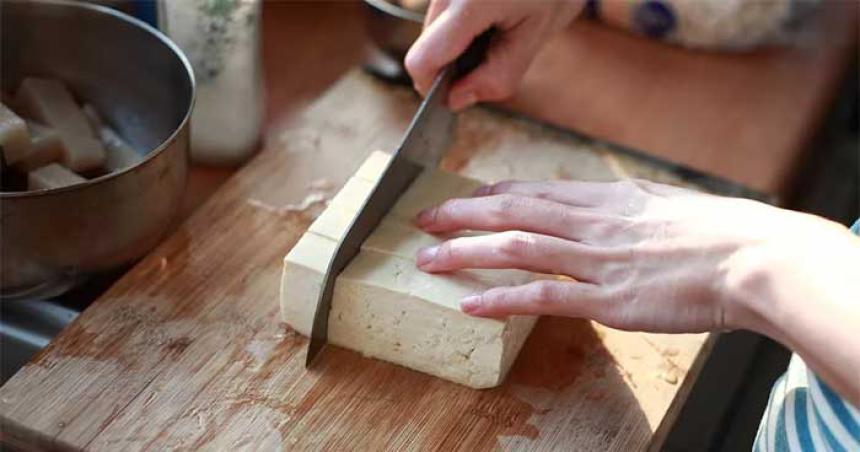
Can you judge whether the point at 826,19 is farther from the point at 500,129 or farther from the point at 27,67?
the point at 27,67

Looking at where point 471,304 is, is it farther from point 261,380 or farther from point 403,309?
point 261,380

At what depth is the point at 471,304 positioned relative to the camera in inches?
40.8

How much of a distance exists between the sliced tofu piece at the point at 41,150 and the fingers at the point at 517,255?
41cm

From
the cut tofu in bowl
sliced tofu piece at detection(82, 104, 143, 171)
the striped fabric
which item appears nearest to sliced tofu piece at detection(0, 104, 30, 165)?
the cut tofu in bowl

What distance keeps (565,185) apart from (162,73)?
19.0 inches

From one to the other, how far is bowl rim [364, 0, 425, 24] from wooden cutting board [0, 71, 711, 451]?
1.14ft

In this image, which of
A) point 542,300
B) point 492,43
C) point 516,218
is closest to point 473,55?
point 492,43

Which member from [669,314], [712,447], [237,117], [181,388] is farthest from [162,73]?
[712,447]

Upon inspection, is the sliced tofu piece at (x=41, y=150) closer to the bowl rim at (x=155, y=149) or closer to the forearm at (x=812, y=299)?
the bowl rim at (x=155, y=149)

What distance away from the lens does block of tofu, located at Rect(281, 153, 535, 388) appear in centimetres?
106

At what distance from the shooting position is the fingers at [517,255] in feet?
3.31

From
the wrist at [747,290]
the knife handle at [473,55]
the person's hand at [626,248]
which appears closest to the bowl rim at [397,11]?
the knife handle at [473,55]

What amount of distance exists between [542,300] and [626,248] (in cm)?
9

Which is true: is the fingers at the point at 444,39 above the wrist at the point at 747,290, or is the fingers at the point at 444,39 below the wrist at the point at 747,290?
below
